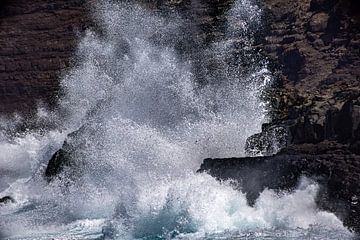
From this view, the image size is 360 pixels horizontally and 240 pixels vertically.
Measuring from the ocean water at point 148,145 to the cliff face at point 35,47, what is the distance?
76 centimetres

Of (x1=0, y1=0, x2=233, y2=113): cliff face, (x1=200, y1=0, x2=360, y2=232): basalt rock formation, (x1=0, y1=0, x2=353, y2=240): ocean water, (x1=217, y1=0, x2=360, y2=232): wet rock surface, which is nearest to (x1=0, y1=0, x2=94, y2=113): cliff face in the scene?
(x1=0, y1=0, x2=233, y2=113): cliff face

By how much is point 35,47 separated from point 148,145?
18.5 m

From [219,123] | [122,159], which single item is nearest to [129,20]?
[219,123]

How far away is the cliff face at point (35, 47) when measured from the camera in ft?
119

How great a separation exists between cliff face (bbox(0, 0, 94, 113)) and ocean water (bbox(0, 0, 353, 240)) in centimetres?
76

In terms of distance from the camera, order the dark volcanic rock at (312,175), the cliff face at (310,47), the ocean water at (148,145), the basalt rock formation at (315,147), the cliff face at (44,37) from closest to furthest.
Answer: the dark volcanic rock at (312,175) < the ocean water at (148,145) < the basalt rock formation at (315,147) < the cliff face at (310,47) < the cliff face at (44,37)

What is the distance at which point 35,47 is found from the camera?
36719 millimetres

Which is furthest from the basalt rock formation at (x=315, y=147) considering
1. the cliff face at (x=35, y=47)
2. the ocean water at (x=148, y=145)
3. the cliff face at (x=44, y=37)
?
the cliff face at (x=35, y=47)

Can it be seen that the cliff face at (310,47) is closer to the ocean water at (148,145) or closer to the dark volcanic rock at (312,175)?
the ocean water at (148,145)

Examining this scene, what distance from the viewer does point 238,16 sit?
116 ft

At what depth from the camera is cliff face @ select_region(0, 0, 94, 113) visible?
36.1 m

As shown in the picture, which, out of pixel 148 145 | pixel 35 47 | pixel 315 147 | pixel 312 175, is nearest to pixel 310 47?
pixel 35 47

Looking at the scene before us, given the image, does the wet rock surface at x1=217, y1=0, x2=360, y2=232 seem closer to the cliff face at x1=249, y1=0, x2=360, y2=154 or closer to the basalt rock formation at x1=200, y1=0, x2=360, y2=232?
the basalt rock formation at x1=200, y1=0, x2=360, y2=232

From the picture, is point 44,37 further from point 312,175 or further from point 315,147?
point 312,175
